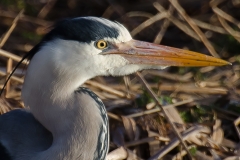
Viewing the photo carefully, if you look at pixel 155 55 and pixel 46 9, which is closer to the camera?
pixel 155 55

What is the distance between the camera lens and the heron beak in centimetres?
266

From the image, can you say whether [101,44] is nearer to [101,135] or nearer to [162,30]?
[101,135]

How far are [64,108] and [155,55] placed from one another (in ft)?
1.51

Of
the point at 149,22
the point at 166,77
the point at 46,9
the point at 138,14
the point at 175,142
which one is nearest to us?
the point at 175,142

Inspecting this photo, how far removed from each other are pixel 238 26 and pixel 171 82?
2.75ft

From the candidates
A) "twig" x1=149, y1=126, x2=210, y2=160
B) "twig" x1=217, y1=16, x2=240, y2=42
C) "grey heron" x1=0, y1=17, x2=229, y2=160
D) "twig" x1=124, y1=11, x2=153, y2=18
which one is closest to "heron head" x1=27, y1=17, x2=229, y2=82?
"grey heron" x1=0, y1=17, x2=229, y2=160

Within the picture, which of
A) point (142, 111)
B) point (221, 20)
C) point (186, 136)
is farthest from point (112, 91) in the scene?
point (221, 20)

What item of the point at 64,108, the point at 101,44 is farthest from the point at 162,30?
the point at 64,108

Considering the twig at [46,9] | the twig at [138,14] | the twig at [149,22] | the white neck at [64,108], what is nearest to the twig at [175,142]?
the white neck at [64,108]

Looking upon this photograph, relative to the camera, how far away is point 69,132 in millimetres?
2506

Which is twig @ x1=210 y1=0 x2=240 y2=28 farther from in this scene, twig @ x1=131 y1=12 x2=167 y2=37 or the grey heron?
the grey heron

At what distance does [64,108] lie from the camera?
2520 millimetres

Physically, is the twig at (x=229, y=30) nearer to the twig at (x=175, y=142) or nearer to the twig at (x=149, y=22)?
the twig at (x=149, y=22)

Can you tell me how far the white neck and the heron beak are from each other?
0.23 metres
